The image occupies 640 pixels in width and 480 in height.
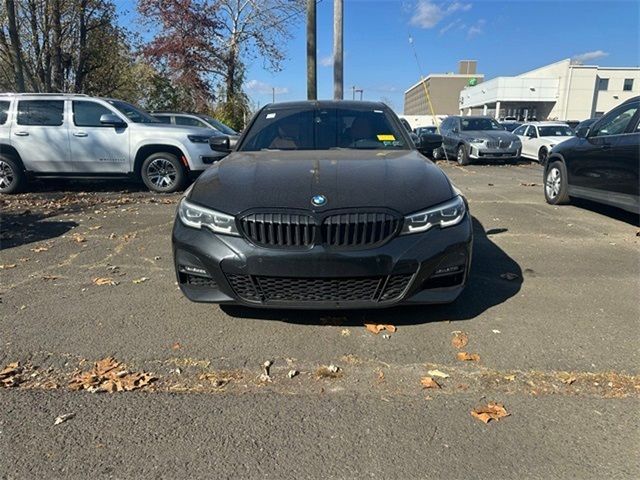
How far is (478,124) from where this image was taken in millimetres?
17203

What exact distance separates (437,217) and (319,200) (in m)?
0.81

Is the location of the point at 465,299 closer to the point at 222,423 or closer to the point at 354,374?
the point at 354,374

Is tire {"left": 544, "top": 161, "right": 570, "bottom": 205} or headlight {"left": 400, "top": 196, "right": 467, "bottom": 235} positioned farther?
tire {"left": 544, "top": 161, "right": 570, "bottom": 205}

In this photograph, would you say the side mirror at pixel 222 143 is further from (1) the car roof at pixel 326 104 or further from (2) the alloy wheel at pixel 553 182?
(2) the alloy wheel at pixel 553 182

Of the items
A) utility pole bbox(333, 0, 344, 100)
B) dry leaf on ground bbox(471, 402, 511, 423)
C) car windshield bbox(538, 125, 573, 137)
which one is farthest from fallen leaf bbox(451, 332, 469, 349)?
car windshield bbox(538, 125, 573, 137)

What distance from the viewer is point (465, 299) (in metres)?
3.82

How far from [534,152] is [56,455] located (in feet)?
57.9

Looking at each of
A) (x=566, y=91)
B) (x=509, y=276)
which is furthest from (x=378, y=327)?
(x=566, y=91)

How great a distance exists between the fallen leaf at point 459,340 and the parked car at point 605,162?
410 cm

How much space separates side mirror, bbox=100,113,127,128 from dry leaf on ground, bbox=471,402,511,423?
8.26 metres

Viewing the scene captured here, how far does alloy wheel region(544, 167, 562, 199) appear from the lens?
791cm

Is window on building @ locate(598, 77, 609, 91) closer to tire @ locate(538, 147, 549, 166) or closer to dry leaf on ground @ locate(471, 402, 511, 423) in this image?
tire @ locate(538, 147, 549, 166)

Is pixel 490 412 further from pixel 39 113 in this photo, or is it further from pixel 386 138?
pixel 39 113

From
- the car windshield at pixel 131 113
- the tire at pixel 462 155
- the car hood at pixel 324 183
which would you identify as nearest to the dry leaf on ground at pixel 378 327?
the car hood at pixel 324 183
